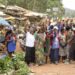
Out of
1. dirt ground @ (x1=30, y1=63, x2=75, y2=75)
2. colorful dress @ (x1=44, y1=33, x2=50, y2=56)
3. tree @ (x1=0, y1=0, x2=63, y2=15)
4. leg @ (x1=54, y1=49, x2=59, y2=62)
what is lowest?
dirt ground @ (x1=30, y1=63, x2=75, y2=75)

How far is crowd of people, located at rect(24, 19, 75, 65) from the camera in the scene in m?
15.1

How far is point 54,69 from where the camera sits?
14.6 meters

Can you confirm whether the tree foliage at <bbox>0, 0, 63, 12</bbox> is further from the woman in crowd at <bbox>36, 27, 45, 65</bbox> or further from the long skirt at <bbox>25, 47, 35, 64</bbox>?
the long skirt at <bbox>25, 47, 35, 64</bbox>

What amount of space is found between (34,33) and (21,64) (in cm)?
235

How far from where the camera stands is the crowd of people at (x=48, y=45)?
596 inches

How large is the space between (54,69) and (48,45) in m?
1.48

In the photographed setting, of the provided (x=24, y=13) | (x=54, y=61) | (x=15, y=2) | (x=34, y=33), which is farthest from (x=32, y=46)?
(x=15, y=2)

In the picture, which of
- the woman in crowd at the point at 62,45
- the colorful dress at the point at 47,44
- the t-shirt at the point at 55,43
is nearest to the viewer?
the colorful dress at the point at 47,44

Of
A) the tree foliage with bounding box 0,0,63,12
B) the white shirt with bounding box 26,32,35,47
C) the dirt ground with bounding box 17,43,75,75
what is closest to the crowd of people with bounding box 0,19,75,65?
the white shirt with bounding box 26,32,35,47

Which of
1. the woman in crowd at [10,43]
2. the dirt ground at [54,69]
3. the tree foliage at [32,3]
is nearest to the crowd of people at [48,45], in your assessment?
the dirt ground at [54,69]

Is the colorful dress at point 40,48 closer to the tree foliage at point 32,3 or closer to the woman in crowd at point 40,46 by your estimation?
the woman in crowd at point 40,46

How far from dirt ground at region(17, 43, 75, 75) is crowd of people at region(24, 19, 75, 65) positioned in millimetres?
486

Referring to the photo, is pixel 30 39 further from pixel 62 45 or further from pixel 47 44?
pixel 62 45

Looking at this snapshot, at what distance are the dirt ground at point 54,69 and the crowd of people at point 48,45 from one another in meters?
0.49
